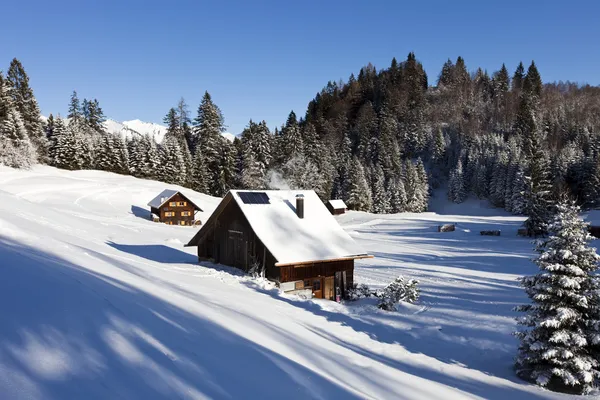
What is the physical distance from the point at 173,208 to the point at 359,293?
40.1m

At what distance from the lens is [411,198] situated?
3494 inches

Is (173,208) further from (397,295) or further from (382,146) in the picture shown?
(382,146)

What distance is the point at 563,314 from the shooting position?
440 inches

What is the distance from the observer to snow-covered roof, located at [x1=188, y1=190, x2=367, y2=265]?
21.7 metres

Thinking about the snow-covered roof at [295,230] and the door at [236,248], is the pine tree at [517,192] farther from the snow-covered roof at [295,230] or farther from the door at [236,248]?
the door at [236,248]

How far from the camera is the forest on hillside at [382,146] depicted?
243ft

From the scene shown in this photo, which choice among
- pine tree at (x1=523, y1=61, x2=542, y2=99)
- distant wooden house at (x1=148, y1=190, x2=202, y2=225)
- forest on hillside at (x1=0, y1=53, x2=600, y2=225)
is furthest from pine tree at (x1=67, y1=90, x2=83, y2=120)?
pine tree at (x1=523, y1=61, x2=542, y2=99)

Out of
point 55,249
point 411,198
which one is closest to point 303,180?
point 411,198

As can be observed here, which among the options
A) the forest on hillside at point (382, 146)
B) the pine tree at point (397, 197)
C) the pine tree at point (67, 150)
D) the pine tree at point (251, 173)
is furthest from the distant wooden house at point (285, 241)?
the pine tree at point (397, 197)

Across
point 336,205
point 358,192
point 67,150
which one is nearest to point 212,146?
point 67,150

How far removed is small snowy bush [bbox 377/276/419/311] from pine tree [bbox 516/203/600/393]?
7649 mm

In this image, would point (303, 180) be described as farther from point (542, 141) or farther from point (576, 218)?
point (542, 141)

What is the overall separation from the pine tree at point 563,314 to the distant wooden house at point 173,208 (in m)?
50.4

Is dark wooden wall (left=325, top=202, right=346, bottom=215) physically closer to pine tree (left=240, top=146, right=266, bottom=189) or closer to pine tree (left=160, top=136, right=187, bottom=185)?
pine tree (left=240, top=146, right=266, bottom=189)
